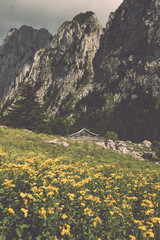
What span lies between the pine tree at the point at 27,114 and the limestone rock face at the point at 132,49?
10828cm

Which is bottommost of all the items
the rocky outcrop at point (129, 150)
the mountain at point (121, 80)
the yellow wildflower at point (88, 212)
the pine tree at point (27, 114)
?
the rocky outcrop at point (129, 150)

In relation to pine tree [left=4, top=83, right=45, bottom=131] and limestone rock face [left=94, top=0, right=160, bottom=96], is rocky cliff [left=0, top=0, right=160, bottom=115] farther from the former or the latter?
pine tree [left=4, top=83, right=45, bottom=131]

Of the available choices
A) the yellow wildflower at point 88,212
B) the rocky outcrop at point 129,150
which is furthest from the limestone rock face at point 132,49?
the yellow wildflower at point 88,212

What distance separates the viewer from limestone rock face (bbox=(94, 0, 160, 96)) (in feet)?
429

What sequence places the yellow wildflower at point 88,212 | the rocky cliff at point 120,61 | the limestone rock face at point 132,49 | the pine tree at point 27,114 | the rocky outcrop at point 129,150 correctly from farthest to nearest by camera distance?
the rocky cliff at point 120,61, the limestone rock face at point 132,49, the pine tree at point 27,114, the rocky outcrop at point 129,150, the yellow wildflower at point 88,212

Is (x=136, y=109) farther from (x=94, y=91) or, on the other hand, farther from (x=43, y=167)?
(x=43, y=167)

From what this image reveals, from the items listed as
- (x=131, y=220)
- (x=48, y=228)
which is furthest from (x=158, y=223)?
(x=48, y=228)

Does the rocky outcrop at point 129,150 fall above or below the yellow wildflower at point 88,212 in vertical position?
below

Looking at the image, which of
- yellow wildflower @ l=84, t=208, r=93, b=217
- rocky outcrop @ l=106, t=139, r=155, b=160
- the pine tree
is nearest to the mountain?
rocky outcrop @ l=106, t=139, r=155, b=160

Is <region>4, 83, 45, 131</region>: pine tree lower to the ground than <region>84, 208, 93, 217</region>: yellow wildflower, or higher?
higher

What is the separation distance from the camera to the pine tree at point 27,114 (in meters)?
37.6

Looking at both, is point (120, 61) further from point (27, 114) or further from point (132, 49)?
point (27, 114)

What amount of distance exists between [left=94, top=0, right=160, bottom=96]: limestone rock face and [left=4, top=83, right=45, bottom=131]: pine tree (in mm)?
108275

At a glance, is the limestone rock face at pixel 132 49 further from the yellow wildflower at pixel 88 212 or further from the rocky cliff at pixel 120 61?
the yellow wildflower at pixel 88 212
